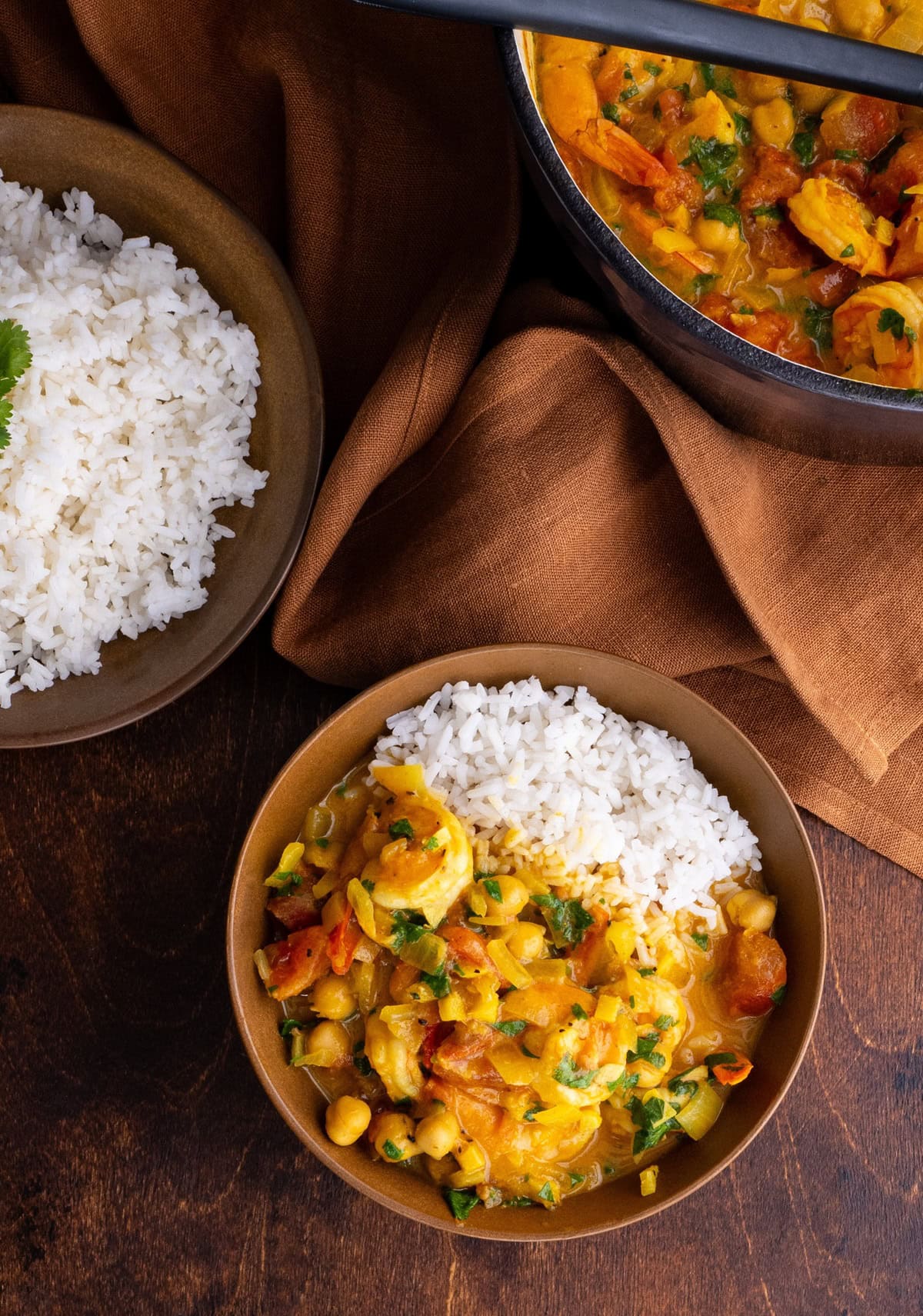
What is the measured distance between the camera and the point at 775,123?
1.96m

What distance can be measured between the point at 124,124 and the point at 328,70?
0.46 metres

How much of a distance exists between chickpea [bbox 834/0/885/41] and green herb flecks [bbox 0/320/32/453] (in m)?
1.48

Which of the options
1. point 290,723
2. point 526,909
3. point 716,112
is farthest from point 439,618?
point 716,112

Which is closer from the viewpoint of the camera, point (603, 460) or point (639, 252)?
point (639, 252)

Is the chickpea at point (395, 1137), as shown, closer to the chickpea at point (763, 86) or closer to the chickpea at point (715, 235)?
the chickpea at point (715, 235)

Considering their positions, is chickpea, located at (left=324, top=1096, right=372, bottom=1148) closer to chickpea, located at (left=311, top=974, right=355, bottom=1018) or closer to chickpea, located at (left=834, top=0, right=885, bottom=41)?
chickpea, located at (left=311, top=974, right=355, bottom=1018)

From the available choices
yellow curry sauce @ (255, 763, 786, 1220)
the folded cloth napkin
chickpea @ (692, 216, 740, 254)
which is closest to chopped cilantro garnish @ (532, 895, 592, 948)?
yellow curry sauce @ (255, 763, 786, 1220)

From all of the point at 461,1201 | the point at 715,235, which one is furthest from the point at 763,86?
the point at 461,1201

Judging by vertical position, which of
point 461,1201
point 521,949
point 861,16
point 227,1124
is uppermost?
point 861,16

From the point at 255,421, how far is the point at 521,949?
115 centimetres

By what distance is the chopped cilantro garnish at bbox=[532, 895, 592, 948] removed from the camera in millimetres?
2311

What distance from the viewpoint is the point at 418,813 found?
2271mm

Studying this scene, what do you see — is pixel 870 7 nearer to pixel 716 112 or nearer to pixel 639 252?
pixel 716 112

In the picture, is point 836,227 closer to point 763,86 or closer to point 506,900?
point 763,86
